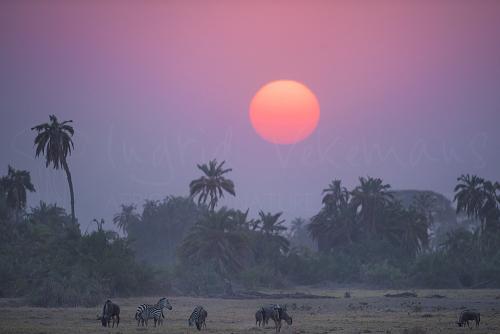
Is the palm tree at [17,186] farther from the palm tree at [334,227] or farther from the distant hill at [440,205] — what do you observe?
the distant hill at [440,205]

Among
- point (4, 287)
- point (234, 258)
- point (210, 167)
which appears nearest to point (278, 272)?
point (234, 258)

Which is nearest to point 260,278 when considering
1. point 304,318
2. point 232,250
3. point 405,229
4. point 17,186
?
point 232,250

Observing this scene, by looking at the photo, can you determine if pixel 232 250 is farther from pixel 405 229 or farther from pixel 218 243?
pixel 405 229

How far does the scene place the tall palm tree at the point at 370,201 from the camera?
107 meters

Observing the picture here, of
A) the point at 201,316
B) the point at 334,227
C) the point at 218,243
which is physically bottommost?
the point at 201,316

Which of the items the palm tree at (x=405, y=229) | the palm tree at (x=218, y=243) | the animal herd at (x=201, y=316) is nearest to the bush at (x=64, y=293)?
the animal herd at (x=201, y=316)

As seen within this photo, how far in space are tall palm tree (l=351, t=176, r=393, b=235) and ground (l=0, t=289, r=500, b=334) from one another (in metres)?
47.4

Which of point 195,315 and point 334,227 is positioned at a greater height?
point 334,227

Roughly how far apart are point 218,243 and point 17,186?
29218 mm

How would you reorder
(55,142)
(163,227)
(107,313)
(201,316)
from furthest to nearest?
(163,227) → (55,142) → (107,313) → (201,316)

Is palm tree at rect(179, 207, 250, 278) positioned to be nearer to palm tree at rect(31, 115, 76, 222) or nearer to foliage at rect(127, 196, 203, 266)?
palm tree at rect(31, 115, 76, 222)

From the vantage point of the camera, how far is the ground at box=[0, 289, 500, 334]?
112ft

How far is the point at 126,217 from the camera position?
154m

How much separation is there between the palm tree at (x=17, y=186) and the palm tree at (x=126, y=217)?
150 ft
